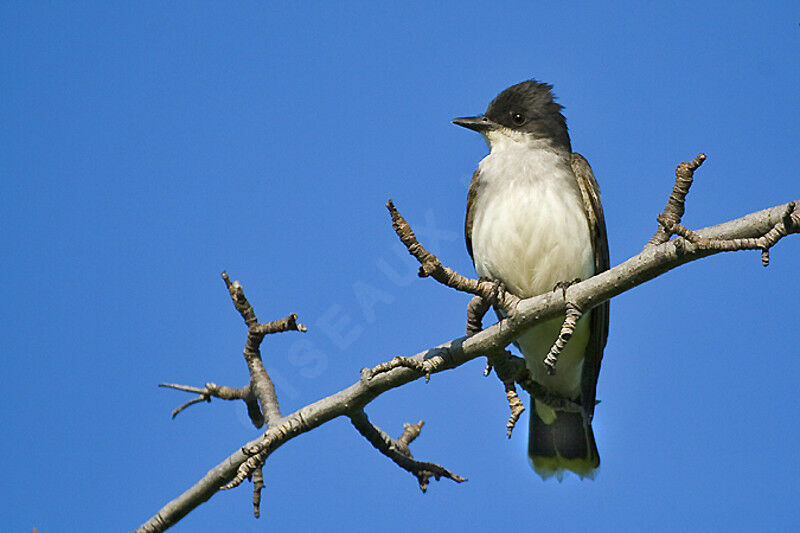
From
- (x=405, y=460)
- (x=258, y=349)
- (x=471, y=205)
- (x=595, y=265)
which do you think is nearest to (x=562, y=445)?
(x=595, y=265)

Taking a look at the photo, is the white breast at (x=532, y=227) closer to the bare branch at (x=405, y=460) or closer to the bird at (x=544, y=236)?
the bird at (x=544, y=236)

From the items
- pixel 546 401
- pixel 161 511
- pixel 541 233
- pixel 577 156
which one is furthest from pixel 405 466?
pixel 577 156

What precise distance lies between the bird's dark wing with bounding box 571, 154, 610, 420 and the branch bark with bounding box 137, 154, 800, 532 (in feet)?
6.19

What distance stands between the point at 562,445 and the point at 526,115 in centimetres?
302

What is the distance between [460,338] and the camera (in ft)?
18.1

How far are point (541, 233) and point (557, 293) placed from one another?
186 cm

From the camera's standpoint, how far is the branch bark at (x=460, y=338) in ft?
15.2

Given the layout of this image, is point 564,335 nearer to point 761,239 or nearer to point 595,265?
point 761,239

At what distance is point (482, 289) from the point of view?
5301mm

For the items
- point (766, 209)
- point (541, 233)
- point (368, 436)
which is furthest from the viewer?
point (541, 233)

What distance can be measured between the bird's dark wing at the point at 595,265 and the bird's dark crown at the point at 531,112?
390 mm

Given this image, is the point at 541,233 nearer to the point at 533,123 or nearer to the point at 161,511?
the point at 533,123

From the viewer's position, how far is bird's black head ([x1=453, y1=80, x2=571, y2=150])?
802 cm

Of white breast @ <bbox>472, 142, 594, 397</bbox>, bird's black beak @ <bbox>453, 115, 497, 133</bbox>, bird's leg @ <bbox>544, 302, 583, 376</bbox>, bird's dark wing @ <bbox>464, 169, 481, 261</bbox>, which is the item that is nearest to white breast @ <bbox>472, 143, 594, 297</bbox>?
white breast @ <bbox>472, 142, 594, 397</bbox>
